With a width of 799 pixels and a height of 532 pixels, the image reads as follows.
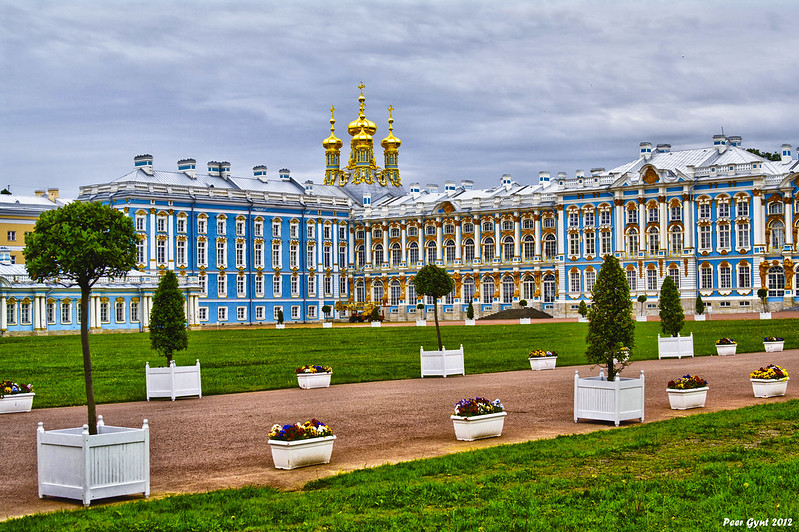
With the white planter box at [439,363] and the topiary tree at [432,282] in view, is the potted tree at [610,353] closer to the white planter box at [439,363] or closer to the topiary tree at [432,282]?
the white planter box at [439,363]

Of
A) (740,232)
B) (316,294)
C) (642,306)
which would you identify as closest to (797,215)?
(740,232)

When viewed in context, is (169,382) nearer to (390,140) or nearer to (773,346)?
(773,346)

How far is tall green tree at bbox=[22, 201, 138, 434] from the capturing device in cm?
1259

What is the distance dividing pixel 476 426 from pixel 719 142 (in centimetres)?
6723

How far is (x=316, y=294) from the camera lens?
8594 centimetres

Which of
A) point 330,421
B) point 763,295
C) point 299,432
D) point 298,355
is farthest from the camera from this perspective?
point 763,295

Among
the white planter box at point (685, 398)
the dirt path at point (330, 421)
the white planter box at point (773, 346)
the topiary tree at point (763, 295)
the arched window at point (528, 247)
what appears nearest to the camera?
the dirt path at point (330, 421)

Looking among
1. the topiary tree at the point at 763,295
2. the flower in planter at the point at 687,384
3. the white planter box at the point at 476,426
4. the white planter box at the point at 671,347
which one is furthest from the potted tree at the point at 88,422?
the topiary tree at the point at 763,295

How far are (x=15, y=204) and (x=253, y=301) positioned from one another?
21365 mm

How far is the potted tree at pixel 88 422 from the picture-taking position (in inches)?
451

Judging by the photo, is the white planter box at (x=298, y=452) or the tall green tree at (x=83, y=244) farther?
the white planter box at (x=298, y=452)

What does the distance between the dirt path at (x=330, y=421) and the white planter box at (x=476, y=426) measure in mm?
170

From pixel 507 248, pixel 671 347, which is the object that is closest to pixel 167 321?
pixel 671 347

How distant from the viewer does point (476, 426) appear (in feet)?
49.8
